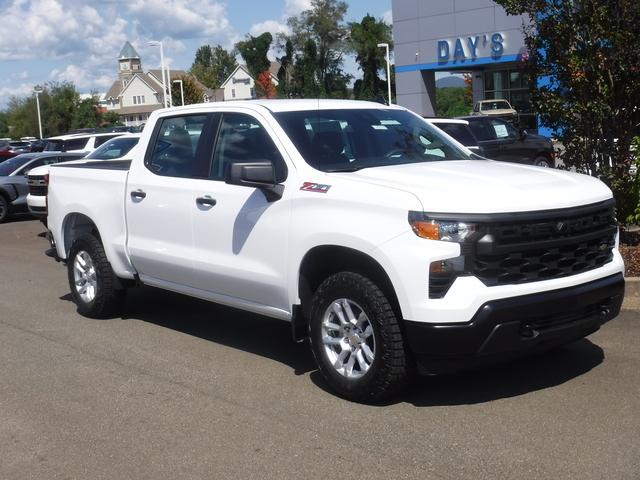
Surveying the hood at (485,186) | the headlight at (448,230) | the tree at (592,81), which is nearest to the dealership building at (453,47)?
the tree at (592,81)

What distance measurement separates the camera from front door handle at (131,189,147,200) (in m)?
7.42

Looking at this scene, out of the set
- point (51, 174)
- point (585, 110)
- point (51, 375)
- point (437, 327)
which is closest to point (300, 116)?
point (437, 327)

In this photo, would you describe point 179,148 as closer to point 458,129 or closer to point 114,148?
point 458,129

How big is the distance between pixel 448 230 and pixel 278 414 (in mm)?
1605

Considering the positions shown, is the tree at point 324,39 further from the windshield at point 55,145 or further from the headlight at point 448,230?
the headlight at point 448,230

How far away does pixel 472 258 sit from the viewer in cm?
514

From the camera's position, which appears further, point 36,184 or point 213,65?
point 213,65

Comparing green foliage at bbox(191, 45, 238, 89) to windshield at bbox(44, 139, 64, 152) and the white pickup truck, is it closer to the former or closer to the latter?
windshield at bbox(44, 139, 64, 152)

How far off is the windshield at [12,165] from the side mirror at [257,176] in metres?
16.8

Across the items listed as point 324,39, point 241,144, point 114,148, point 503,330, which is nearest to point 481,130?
point 114,148

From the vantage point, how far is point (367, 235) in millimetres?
5434

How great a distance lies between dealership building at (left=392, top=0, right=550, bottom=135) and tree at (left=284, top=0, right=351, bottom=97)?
1959 cm

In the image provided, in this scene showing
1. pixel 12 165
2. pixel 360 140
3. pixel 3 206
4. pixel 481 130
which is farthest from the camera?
pixel 12 165

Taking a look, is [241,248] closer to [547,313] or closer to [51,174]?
[547,313]
